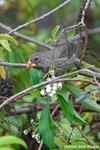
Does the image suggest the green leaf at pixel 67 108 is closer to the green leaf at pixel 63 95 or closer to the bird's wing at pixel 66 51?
the green leaf at pixel 63 95

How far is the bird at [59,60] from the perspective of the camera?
9.14ft

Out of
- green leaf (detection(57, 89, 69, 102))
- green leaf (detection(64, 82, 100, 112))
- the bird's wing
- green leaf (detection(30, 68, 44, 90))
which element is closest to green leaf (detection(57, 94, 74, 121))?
green leaf (detection(57, 89, 69, 102))

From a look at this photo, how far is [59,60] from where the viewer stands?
2.80 m

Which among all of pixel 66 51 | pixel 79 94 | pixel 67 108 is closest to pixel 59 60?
pixel 66 51

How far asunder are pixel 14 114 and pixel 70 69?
56 cm

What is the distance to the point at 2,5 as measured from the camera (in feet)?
20.2

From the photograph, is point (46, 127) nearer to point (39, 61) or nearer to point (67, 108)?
point (67, 108)

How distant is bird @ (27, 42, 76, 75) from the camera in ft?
9.14

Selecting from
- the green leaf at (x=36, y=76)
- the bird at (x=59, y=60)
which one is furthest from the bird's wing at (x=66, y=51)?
the green leaf at (x=36, y=76)

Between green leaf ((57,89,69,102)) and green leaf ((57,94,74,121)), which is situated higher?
green leaf ((57,89,69,102))

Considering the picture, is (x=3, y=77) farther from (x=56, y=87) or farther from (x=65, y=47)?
(x=56, y=87)

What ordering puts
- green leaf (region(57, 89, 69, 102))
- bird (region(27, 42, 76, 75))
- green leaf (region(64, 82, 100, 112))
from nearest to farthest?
green leaf (region(57, 89, 69, 102)), green leaf (region(64, 82, 100, 112)), bird (region(27, 42, 76, 75))

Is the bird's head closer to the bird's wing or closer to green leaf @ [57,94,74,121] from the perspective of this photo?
the bird's wing

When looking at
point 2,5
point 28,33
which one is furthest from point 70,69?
point 2,5
